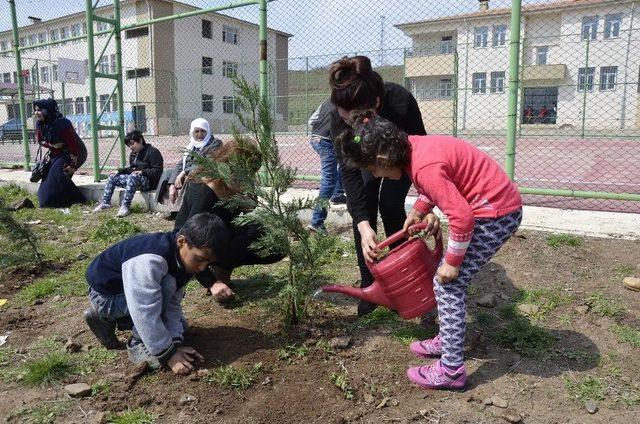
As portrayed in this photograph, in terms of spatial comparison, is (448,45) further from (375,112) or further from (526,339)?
(526,339)

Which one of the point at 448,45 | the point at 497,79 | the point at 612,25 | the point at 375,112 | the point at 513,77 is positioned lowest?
the point at 375,112

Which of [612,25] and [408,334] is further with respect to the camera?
[612,25]

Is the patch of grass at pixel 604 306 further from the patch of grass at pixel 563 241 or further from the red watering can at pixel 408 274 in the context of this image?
the red watering can at pixel 408 274

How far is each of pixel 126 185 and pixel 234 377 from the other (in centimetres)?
470

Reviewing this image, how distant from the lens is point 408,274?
2.60 m

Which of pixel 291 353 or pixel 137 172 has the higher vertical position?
pixel 137 172

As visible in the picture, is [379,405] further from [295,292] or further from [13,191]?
[13,191]

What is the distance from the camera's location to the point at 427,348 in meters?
2.78

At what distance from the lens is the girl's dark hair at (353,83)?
2.69 m

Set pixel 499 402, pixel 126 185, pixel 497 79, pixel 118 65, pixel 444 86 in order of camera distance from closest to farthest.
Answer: pixel 499 402, pixel 126 185, pixel 118 65, pixel 444 86, pixel 497 79

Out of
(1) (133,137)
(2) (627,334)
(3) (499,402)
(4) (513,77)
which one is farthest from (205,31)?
(3) (499,402)

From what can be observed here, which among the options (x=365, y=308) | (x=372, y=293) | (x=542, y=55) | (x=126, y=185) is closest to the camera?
(x=372, y=293)

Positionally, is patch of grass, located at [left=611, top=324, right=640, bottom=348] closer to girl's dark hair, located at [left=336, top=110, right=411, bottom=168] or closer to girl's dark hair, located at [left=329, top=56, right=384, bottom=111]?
girl's dark hair, located at [left=336, top=110, right=411, bottom=168]

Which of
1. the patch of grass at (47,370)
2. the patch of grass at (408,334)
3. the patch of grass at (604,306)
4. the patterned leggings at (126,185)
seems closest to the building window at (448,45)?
the patterned leggings at (126,185)
